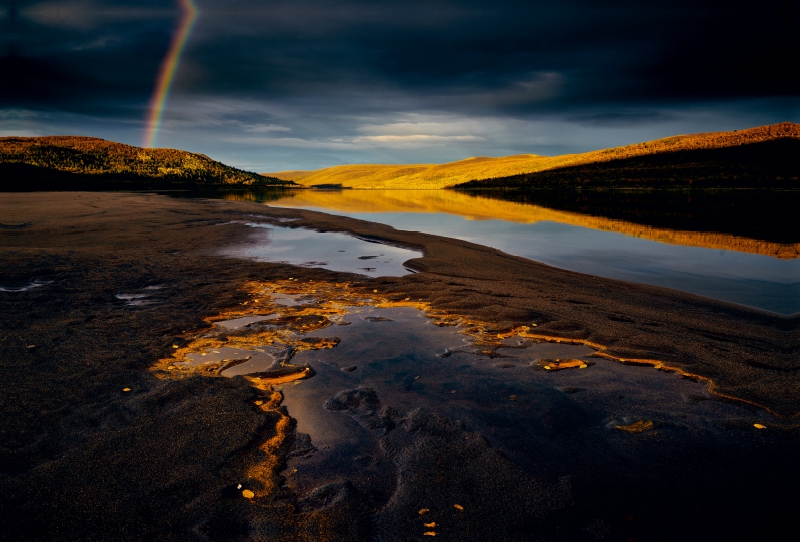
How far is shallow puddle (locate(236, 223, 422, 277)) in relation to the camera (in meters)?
14.1

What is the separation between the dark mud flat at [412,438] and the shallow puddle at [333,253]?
5.82m

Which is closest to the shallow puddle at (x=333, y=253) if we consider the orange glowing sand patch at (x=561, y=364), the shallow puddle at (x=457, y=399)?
the shallow puddle at (x=457, y=399)

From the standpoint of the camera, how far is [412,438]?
4641 millimetres

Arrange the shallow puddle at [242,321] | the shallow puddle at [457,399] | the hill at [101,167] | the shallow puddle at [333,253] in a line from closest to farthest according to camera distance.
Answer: the shallow puddle at [457,399]
the shallow puddle at [242,321]
the shallow puddle at [333,253]
the hill at [101,167]

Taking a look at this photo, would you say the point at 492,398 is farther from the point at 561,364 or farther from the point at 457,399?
the point at 561,364

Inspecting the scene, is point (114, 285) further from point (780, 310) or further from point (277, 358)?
point (780, 310)

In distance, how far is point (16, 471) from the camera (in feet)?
12.7

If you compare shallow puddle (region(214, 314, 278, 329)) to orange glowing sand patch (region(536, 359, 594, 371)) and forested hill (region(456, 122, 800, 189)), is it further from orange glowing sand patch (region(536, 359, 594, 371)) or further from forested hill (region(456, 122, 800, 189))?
forested hill (region(456, 122, 800, 189))

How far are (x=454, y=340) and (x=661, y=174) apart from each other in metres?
102

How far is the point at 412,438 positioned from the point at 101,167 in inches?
5712

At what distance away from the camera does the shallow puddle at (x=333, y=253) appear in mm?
14102

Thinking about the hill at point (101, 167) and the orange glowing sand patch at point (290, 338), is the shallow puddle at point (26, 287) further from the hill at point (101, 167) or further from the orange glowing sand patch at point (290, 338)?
the hill at point (101, 167)

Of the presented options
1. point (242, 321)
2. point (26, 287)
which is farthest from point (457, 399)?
point (26, 287)

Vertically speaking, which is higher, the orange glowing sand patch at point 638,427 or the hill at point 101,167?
the hill at point 101,167
